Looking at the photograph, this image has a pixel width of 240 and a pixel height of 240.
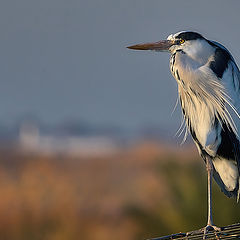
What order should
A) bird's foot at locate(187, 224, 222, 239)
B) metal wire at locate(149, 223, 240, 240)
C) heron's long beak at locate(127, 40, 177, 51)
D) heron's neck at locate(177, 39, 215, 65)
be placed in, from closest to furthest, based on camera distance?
metal wire at locate(149, 223, 240, 240) < bird's foot at locate(187, 224, 222, 239) < heron's neck at locate(177, 39, 215, 65) < heron's long beak at locate(127, 40, 177, 51)

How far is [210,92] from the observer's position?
16.0ft

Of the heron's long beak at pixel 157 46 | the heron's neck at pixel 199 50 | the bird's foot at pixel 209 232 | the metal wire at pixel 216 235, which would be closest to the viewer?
the metal wire at pixel 216 235

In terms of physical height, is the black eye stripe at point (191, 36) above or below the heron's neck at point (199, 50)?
above

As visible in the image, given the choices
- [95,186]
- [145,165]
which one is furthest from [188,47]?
[145,165]

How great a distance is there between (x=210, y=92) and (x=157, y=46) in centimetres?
38

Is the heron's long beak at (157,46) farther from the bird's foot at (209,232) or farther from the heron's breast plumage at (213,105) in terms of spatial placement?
the bird's foot at (209,232)

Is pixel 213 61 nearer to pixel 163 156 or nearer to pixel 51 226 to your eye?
pixel 163 156

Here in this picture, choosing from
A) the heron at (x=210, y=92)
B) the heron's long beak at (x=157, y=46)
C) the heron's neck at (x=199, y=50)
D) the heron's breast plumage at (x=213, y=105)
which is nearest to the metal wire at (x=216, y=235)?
the heron at (x=210, y=92)

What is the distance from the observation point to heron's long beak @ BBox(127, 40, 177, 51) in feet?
16.1

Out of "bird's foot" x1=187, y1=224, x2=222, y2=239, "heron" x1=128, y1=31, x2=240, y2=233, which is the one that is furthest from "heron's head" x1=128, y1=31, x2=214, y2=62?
"bird's foot" x1=187, y1=224, x2=222, y2=239

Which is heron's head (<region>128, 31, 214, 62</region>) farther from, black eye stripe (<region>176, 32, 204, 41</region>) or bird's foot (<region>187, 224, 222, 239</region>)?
bird's foot (<region>187, 224, 222, 239</region>)

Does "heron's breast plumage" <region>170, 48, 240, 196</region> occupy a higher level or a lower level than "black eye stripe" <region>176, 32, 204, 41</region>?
lower

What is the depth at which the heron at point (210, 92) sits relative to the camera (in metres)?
4.80

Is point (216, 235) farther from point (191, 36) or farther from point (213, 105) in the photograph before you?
point (191, 36)
